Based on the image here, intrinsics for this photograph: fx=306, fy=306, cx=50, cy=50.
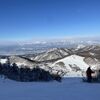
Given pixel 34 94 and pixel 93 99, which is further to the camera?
pixel 34 94

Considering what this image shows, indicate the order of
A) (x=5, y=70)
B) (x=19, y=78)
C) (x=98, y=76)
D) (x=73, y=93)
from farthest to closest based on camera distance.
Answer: (x=5, y=70), (x=19, y=78), (x=98, y=76), (x=73, y=93)

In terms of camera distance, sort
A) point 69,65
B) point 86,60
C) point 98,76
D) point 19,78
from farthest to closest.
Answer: point 86,60 < point 69,65 < point 19,78 < point 98,76

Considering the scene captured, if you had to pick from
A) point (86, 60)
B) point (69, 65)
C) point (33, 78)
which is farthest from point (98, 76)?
point (86, 60)

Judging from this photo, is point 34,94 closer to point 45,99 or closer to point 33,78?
point 45,99

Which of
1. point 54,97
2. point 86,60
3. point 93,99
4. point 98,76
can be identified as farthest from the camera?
point 86,60

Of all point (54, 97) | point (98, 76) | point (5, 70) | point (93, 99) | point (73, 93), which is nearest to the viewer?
point (93, 99)

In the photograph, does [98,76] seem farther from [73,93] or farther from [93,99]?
[93,99]

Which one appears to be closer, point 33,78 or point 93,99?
point 93,99
